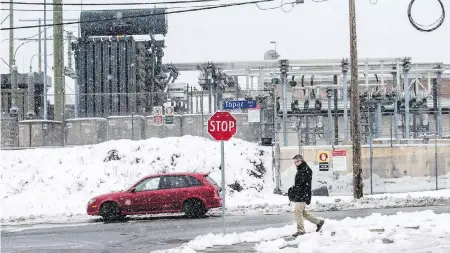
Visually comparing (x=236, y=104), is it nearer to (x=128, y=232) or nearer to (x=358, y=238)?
(x=128, y=232)

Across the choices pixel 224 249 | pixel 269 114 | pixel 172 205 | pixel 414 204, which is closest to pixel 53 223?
pixel 172 205

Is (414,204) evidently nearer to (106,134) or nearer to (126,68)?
(106,134)

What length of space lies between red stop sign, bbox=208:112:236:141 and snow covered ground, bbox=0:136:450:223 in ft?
32.9

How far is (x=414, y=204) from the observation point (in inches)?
887

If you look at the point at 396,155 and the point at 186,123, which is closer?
the point at 396,155

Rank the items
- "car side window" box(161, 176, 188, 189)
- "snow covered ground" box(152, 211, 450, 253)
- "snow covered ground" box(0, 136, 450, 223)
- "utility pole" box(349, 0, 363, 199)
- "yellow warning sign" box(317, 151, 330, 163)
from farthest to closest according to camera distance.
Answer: "yellow warning sign" box(317, 151, 330, 163) → "snow covered ground" box(0, 136, 450, 223) → "utility pole" box(349, 0, 363, 199) → "car side window" box(161, 176, 188, 189) → "snow covered ground" box(152, 211, 450, 253)

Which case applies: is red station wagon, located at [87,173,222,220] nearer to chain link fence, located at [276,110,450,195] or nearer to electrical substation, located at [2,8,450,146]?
chain link fence, located at [276,110,450,195]

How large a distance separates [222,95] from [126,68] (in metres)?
6.61

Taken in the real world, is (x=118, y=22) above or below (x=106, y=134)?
above

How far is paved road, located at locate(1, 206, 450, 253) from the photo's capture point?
47.0 feet

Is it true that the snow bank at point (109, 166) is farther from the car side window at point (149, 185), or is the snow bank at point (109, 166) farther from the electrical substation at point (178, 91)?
the car side window at point (149, 185)

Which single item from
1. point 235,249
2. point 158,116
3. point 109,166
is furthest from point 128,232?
point 158,116

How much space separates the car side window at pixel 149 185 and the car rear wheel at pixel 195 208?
1.13 metres

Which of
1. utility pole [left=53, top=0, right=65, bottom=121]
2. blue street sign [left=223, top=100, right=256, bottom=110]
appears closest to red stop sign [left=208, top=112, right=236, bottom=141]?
blue street sign [left=223, top=100, right=256, bottom=110]
